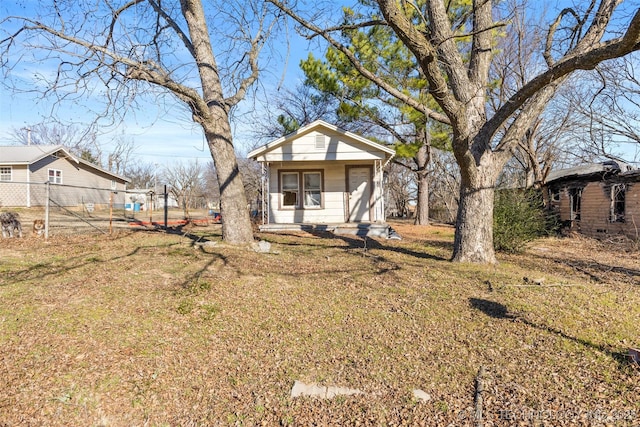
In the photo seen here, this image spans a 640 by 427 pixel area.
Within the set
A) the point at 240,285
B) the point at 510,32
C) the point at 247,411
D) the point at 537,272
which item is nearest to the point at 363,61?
the point at 510,32

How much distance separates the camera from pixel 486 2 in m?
6.76

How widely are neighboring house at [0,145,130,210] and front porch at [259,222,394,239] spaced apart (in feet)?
40.1

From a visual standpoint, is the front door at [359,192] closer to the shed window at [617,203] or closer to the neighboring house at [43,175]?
the shed window at [617,203]

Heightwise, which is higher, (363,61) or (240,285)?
(363,61)

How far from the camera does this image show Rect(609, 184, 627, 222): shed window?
13535mm


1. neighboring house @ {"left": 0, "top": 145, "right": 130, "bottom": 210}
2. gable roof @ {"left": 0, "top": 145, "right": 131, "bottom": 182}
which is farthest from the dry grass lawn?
gable roof @ {"left": 0, "top": 145, "right": 131, "bottom": 182}

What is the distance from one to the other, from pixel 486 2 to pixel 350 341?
6.60m

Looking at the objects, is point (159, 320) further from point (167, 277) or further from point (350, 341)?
point (350, 341)

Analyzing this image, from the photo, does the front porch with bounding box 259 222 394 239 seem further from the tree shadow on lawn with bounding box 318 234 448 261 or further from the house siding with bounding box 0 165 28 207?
the house siding with bounding box 0 165 28 207

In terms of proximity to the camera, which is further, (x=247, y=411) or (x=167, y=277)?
(x=167, y=277)

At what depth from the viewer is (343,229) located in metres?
12.3

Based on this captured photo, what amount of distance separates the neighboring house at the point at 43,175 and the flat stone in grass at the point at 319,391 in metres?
20.3

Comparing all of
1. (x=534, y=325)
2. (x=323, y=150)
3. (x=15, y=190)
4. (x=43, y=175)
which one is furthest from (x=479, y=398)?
(x=43, y=175)

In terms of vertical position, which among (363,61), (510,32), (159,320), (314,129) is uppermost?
(510,32)
